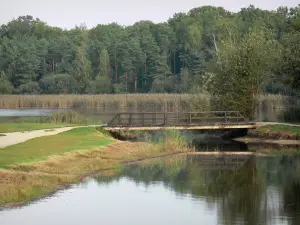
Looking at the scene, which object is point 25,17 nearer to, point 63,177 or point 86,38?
Answer: point 86,38

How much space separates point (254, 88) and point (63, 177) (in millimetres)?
26470

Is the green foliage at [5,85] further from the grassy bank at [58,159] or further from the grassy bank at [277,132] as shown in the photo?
the grassy bank at [58,159]

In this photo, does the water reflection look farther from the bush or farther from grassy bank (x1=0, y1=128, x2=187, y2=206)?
the bush

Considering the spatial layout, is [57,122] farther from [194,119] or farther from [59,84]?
[59,84]

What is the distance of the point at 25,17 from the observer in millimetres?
174875

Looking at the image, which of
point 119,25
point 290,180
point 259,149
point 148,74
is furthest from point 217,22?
point 290,180

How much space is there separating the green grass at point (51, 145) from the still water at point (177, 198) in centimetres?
335

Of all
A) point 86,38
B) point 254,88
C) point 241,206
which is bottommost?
point 241,206

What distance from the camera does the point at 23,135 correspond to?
40.0 metres

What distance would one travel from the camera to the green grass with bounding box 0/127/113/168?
100 ft

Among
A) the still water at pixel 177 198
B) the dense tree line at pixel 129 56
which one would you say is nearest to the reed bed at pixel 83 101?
the dense tree line at pixel 129 56

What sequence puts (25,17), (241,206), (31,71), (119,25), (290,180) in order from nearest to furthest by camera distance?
1. (241,206)
2. (290,180)
3. (31,71)
4. (119,25)
5. (25,17)

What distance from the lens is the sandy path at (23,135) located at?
36.3m

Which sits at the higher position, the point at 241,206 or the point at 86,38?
the point at 86,38
